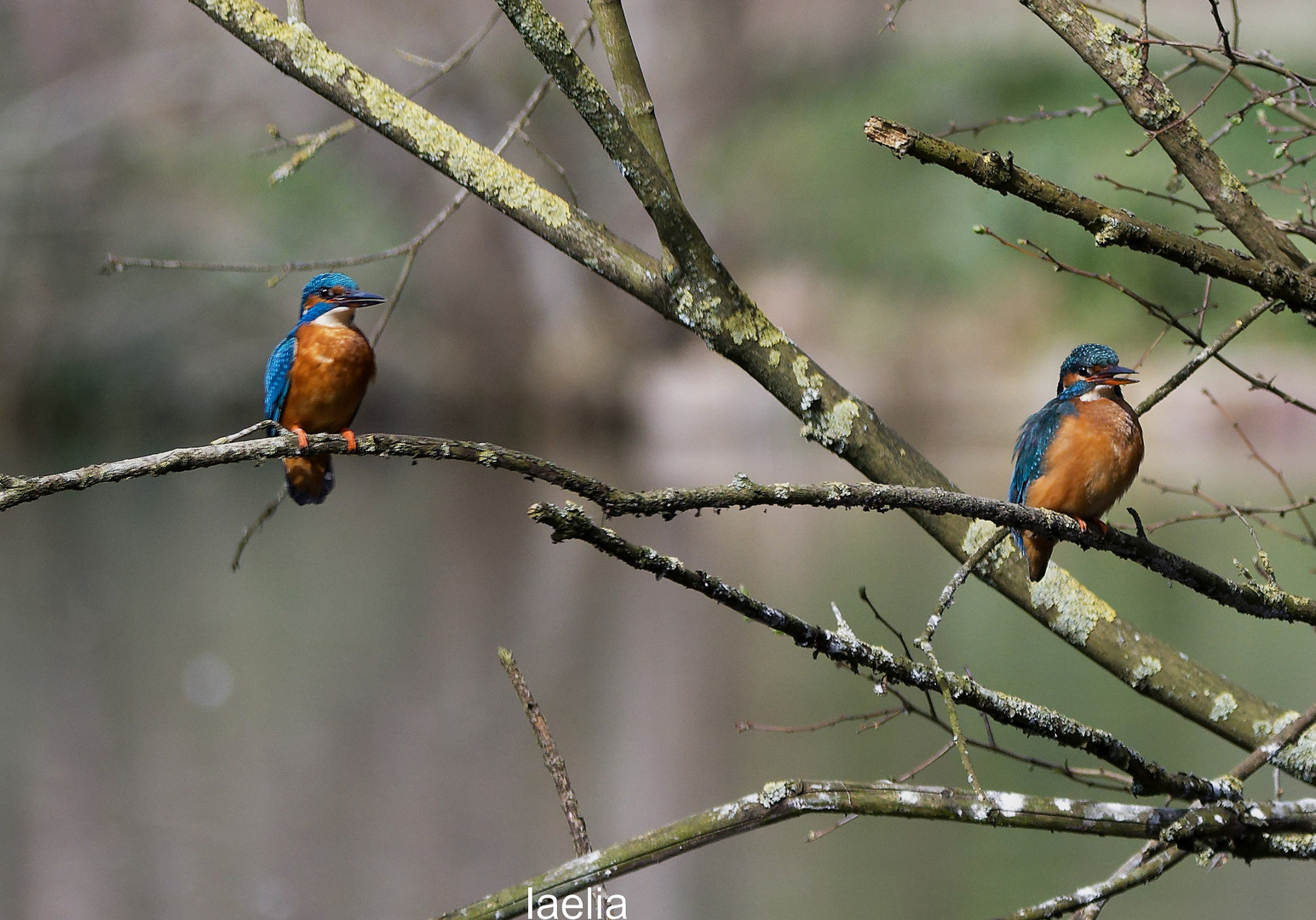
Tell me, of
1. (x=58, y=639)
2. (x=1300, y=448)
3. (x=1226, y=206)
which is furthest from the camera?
(x=1300, y=448)

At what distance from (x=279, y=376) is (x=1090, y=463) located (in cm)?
130

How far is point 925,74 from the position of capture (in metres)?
11.5

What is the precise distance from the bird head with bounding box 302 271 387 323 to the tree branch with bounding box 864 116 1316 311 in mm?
1388

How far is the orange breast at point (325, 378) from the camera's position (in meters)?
2.01

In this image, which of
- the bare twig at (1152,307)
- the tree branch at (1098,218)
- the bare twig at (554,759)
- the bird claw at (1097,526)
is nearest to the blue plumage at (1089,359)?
the bare twig at (1152,307)

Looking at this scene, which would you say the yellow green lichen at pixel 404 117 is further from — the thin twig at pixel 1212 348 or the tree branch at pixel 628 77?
the thin twig at pixel 1212 348

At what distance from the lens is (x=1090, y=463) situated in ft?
4.92

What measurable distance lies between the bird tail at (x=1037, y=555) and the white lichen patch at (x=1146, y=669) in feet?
0.48

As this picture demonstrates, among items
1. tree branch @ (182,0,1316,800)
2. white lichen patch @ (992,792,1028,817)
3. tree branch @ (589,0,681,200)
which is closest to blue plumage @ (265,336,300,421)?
tree branch @ (182,0,1316,800)

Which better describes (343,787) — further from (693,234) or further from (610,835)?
(693,234)

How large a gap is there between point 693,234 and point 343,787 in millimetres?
3283

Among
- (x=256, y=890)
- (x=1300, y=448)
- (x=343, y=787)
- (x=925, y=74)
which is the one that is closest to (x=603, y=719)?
(x=343, y=787)

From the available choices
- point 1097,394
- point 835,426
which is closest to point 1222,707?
point 1097,394

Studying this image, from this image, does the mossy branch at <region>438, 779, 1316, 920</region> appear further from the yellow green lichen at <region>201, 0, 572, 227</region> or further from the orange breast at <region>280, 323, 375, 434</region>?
the orange breast at <region>280, 323, 375, 434</region>
